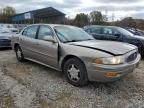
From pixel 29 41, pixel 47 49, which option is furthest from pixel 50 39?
pixel 29 41

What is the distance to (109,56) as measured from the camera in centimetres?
396

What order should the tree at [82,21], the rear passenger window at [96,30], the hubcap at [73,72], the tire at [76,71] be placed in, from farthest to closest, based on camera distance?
the tree at [82,21] < the rear passenger window at [96,30] < the hubcap at [73,72] < the tire at [76,71]

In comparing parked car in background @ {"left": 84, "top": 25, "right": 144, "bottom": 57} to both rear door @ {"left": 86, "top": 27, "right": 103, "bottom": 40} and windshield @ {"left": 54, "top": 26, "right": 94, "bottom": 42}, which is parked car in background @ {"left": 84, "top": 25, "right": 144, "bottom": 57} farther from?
windshield @ {"left": 54, "top": 26, "right": 94, "bottom": 42}

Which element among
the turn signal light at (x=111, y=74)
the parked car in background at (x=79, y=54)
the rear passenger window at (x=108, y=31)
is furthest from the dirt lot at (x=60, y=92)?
the rear passenger window at (x=108, y=31)

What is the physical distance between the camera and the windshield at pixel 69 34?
506cm

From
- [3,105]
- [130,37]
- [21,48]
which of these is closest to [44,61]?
[21,48]

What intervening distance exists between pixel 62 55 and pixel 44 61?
877 mm

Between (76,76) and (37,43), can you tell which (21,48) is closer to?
(37,43)

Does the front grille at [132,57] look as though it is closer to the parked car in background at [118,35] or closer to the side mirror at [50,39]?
the side mirror at [50,39]

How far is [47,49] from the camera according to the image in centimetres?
513

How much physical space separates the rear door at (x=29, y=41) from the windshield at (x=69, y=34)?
0.88 metres

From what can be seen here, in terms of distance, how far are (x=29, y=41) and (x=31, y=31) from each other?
402 mm

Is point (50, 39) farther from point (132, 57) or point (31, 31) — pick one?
point (132, 57)

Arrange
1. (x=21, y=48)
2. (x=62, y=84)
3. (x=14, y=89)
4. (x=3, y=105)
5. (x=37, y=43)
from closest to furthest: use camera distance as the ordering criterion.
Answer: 1. (x=3, y=105)
2. (x=14, y=89)
3. (x=62, y=84)
4. (x=37, y=43)
5. (x=21, y=48)
